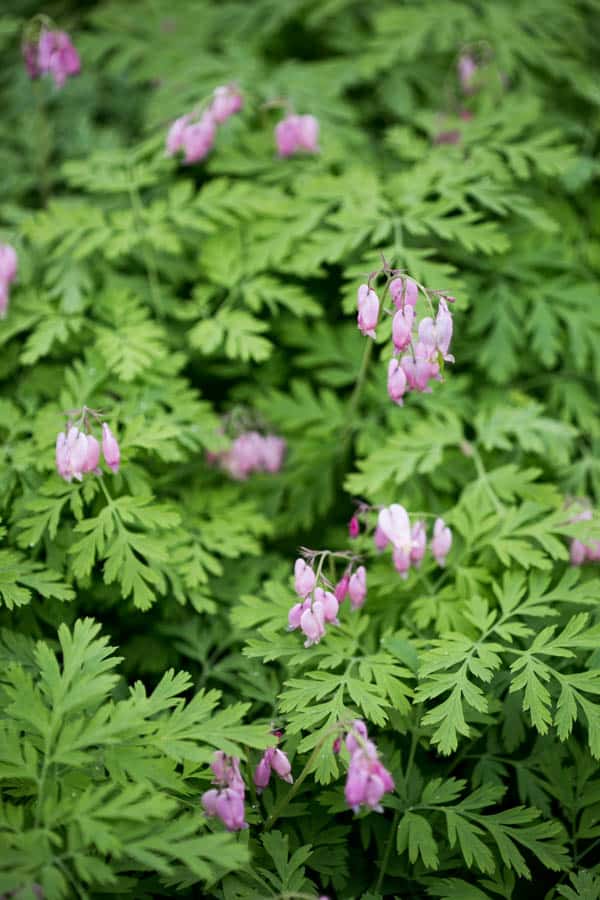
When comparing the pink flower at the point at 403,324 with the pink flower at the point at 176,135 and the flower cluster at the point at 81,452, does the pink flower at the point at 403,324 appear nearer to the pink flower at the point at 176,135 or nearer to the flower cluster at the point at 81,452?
the flower cluster at the point at 81,452

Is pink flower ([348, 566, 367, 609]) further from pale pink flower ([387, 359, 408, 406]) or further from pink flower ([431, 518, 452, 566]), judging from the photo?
pale pink flower ([387, 359, 408, 406])

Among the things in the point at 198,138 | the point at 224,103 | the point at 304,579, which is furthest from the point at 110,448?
the point at 224,103

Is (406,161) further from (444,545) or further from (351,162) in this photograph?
(444,545)

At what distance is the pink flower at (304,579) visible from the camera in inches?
99.5

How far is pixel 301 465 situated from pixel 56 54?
249 centimetres

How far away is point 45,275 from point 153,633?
1.89m

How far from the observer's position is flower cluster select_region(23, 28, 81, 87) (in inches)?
153

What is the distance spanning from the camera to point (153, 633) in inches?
130

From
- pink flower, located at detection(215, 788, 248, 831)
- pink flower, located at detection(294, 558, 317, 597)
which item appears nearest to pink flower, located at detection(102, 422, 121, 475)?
pink flower, located at detection(294, 558, 317, 597)

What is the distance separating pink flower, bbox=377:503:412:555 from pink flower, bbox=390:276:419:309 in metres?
0.71

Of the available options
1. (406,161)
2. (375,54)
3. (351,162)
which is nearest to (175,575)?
(351,162)

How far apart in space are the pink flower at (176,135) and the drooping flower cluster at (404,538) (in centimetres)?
213

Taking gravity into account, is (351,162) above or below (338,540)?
above

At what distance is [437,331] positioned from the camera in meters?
2.52
